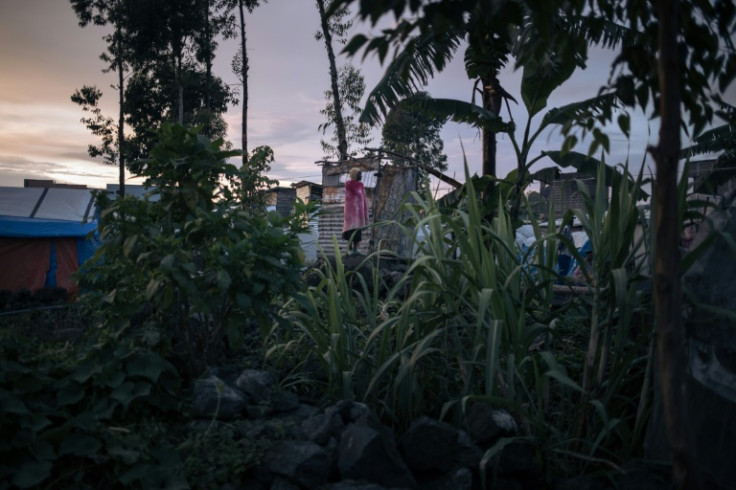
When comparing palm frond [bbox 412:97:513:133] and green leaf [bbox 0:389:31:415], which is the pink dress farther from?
green leaf [bbox 0:389:31:415]

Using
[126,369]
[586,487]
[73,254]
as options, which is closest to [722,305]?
[586,487]

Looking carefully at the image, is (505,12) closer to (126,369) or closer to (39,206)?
(126,369)

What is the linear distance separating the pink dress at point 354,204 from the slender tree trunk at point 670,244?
974cm

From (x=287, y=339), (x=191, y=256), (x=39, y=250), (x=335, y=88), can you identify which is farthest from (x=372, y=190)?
(x=191, y=256)

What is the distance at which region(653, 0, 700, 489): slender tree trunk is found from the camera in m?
1.40

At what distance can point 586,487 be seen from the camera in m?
2.48

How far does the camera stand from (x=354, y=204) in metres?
11.2

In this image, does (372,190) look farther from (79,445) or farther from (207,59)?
(79,445)

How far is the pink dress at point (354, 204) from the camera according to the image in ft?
36.6

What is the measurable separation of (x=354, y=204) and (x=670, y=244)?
9.91 metres

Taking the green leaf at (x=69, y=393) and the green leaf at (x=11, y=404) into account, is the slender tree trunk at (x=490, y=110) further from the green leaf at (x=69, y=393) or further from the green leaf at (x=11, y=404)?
the green leaf at (x=11, y=404)

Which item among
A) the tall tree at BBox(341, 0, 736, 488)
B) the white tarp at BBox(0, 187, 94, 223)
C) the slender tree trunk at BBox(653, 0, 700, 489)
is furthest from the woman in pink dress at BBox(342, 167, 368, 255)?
the slender tree trunk at BBox(653, 0, 700, 489)

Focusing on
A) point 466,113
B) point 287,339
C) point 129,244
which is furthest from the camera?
point 466,113

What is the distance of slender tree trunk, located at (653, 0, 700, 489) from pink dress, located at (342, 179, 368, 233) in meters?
9.74
